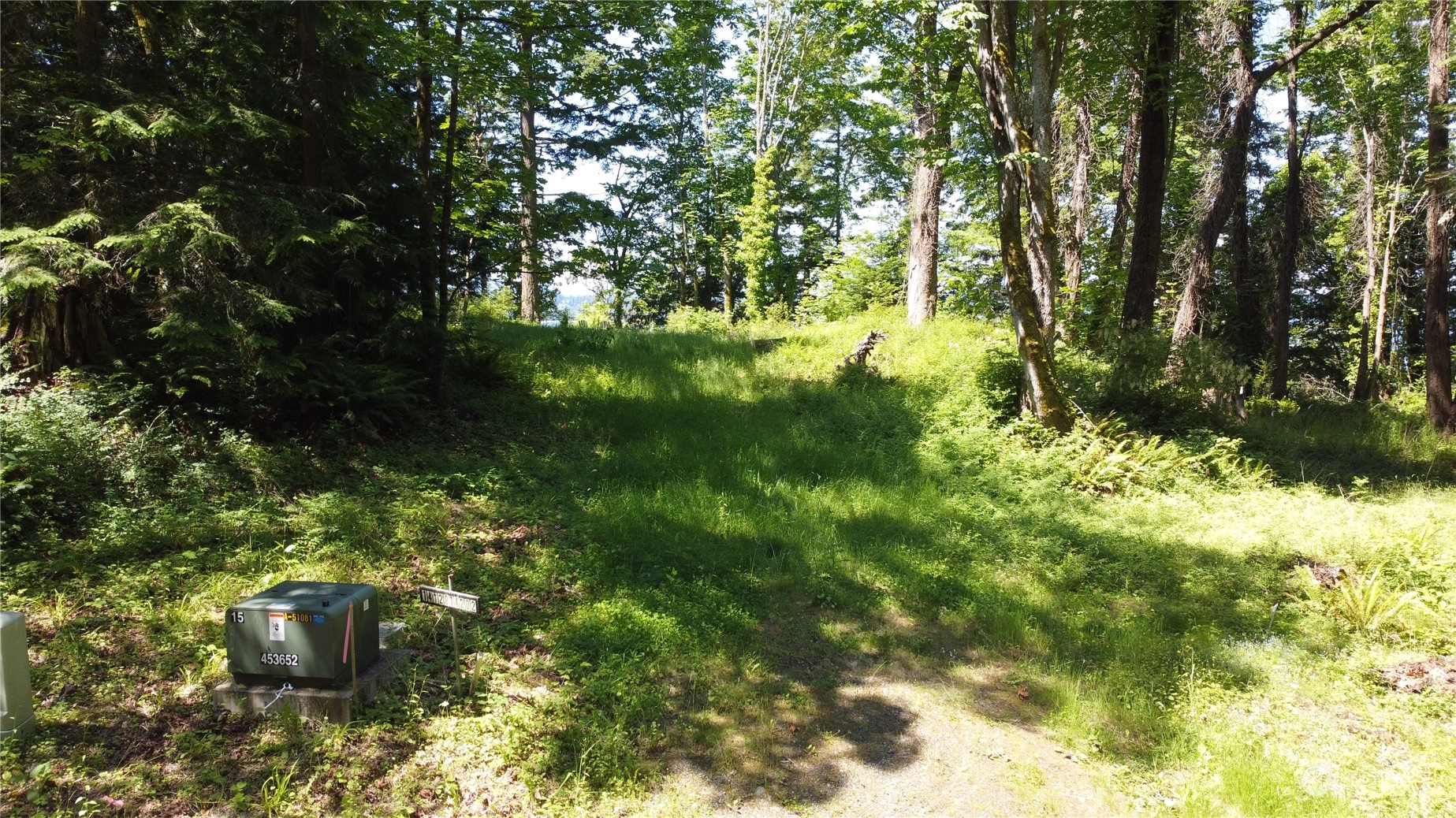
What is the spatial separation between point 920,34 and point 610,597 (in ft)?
32.1

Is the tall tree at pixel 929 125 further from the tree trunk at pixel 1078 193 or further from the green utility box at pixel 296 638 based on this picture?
the green utility box at pixel 296 638

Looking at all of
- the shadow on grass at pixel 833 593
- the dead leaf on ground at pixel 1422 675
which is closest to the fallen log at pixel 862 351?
the shadow on grass at pixel 833 593

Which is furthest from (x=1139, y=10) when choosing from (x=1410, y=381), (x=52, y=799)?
(x=1410, y=381)

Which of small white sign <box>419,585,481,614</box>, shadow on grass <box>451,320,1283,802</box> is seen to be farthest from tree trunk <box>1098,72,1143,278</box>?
small white sign <box>419,585,481,614</box>

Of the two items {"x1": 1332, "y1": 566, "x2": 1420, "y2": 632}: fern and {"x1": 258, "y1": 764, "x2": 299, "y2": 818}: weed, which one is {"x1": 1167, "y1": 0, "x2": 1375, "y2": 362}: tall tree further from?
{"x1": 258, "y1": 764, "x2": 299, "y2": 818}: weed

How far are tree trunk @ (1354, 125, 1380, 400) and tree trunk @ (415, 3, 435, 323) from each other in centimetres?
2401

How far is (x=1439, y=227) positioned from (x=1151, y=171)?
6.47 m

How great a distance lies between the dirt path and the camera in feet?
12.7

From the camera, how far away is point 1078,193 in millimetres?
17516

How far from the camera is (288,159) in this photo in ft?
23.6

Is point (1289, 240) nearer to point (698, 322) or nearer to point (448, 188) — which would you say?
point (698, 322)

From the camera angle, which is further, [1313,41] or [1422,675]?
[1313,41]

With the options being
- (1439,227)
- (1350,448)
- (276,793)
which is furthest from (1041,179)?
(276,793)

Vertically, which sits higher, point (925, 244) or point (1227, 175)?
point (1227, 175)
